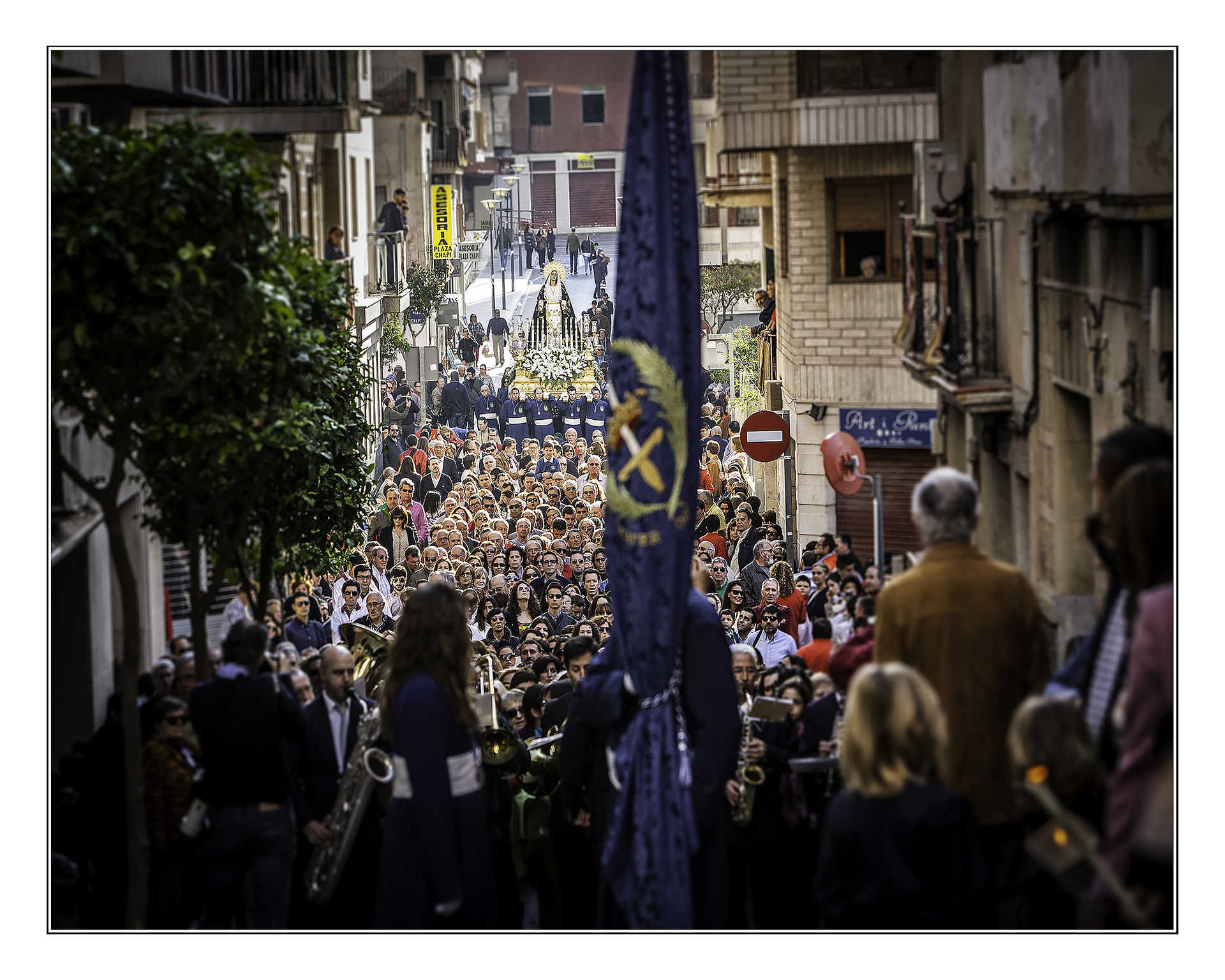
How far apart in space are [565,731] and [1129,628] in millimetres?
2316

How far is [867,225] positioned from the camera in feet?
53.0

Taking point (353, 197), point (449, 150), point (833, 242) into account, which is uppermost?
point (449, 150)

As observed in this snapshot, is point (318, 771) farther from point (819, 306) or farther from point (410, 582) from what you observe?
point (819, 306)

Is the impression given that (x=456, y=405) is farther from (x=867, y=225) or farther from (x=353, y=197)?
(x=867, y=225)

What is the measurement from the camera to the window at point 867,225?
49.8ft

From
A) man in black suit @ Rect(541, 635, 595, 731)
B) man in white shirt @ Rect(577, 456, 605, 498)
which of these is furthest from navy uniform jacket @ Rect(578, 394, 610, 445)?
man in black suit @ Rect(541, 635, 595, 731)

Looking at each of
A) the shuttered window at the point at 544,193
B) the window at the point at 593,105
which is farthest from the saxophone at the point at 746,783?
the shuttered window at the point at 544,193

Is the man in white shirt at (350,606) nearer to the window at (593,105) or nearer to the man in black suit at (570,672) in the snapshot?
the man in black suit at (570,672)

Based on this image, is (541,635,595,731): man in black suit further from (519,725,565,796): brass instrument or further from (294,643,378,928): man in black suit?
(294,643,378,928): man in black suit

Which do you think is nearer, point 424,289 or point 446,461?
point 446,461

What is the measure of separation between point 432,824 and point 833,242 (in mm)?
10801

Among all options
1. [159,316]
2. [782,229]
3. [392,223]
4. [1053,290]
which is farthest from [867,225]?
[392,223]

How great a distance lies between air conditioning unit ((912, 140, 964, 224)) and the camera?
9945 mm

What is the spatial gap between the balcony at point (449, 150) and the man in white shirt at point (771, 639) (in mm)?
18082
